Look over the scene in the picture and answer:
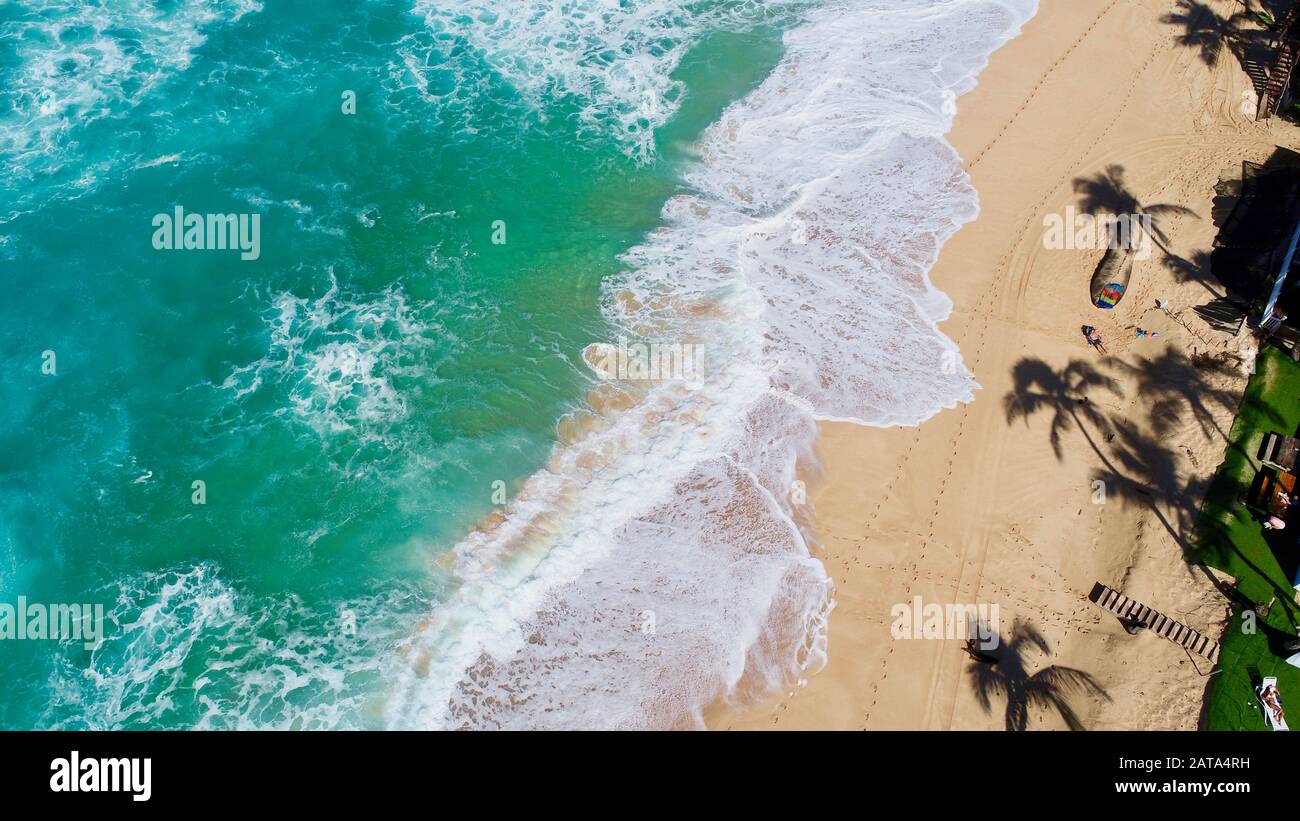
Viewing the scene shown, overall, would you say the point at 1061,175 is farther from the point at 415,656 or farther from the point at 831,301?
the point at 415,656

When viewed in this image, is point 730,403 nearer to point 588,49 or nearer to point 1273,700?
point 1273,700

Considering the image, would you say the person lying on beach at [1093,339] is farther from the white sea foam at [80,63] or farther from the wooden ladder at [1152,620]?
the white sea foam at [80,63]

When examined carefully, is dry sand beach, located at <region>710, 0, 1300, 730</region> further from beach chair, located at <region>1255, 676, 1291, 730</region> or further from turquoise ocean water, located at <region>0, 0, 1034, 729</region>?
beach chair, located at <region>1255, 676, 1291, 730</region>

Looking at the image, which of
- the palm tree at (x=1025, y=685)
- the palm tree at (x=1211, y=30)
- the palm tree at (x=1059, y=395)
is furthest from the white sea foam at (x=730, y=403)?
the palm tree at (x=1211, y=30)

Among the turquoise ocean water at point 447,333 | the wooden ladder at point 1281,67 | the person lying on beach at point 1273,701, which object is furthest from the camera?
the wooden ladder at point 1281,67

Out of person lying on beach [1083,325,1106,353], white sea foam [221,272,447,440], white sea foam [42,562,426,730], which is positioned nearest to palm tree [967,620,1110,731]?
person lying on beach [1083,325,1106,353]

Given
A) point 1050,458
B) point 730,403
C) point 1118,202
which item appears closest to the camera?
point 1050,458

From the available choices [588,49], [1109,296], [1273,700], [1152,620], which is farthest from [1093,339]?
[588,49]
